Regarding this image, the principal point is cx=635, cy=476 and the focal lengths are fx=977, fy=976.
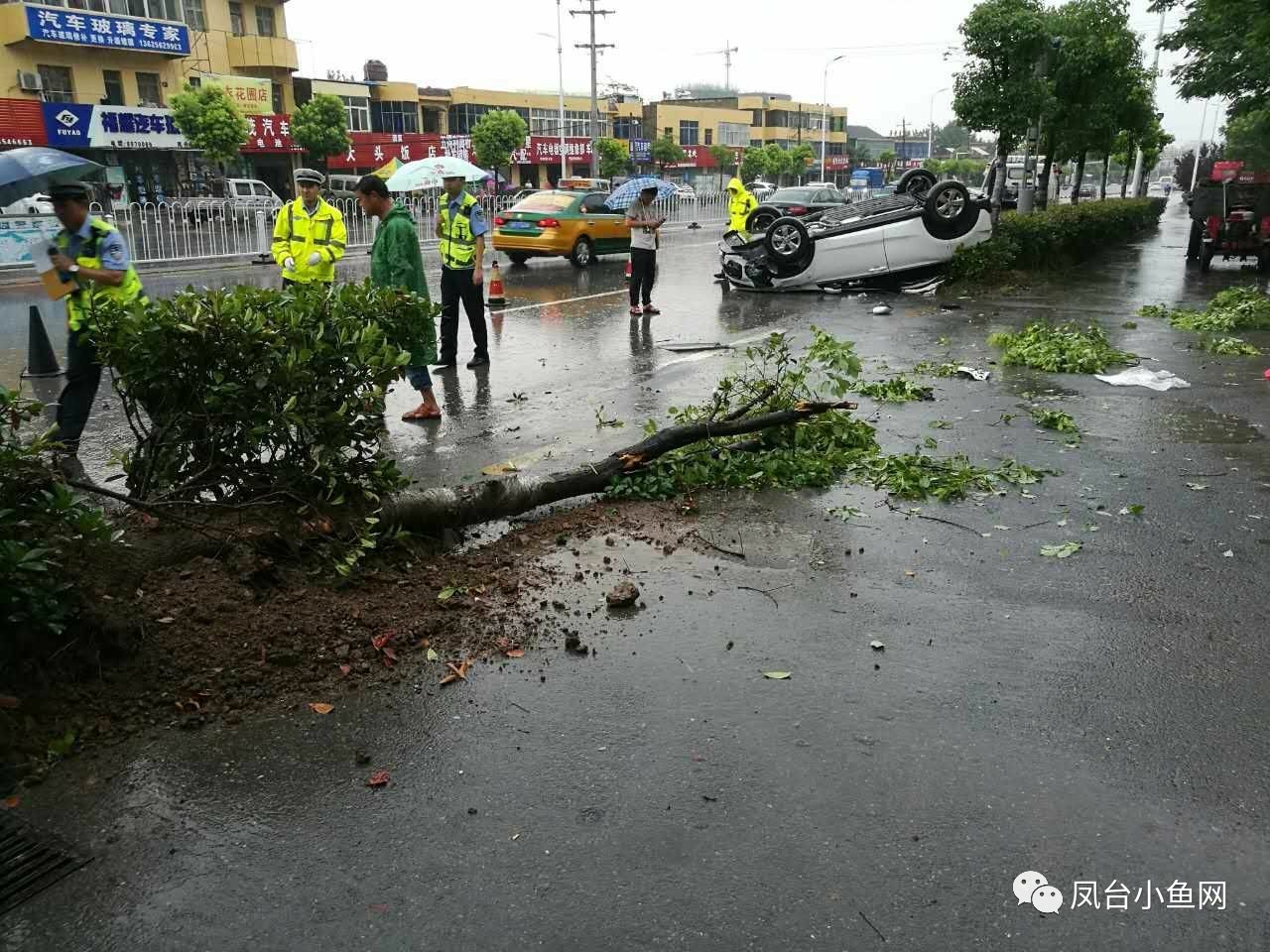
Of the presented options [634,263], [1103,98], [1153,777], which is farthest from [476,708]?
[1103,98]

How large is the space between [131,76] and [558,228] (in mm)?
32282

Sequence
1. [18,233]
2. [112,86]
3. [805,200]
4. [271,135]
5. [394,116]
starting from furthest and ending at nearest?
[394,116] → [271,135] → [112,86] → [805,200] → [18,233]

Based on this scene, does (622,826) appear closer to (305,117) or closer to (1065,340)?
(1065,340)

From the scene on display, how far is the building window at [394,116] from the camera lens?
61938mm

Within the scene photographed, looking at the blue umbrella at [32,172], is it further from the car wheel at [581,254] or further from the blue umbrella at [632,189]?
the car wheel at [581,254]

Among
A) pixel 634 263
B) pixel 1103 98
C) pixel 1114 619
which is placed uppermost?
pixel 1103 98

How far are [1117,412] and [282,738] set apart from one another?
24.0ft

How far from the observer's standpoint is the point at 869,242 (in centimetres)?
1550

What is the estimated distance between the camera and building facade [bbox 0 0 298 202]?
38.4m

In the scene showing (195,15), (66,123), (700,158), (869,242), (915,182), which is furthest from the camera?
(700,158)

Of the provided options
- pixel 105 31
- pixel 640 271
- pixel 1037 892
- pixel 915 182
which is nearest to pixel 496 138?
pixel 105 31

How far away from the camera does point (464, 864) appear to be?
292cm

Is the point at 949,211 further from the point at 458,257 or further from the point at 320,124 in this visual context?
the point at 320,124

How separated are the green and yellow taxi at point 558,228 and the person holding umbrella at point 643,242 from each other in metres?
Result: 7.00
